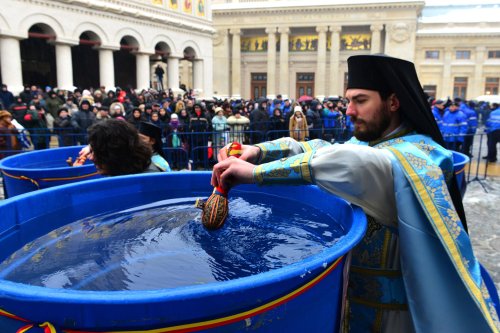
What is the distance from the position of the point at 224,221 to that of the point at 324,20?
45785mm

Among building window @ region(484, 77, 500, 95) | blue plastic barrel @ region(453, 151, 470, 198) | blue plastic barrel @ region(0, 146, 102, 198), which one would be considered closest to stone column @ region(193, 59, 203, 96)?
blue plastic barrel @ region(453, 151, 470, 198)

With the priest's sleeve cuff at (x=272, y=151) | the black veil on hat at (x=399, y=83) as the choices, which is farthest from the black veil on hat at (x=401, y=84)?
the priest's sleeve cuff at (x=272, y=151)

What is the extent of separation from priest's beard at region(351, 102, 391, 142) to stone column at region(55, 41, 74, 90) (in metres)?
22.5

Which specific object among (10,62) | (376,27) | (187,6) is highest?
(376,27)

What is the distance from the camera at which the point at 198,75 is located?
1293 inches

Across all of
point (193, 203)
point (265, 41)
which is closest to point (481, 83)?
point (265, 41)

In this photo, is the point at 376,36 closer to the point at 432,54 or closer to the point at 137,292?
the point at 432,54

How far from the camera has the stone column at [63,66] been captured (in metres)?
21.4

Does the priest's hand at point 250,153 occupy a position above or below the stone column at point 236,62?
below

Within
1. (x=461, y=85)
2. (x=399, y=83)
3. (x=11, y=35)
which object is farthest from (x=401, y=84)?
(x=461, y=85)

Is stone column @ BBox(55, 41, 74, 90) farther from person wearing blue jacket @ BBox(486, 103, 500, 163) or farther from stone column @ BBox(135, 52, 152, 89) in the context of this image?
person wearing blue jacket @ BBox(486, 103, 500, 163)

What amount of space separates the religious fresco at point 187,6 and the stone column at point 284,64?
17013mm

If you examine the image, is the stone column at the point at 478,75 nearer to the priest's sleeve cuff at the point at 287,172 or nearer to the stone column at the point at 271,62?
the stone column at the point at 271,62

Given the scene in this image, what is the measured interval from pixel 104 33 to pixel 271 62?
2594 cm
